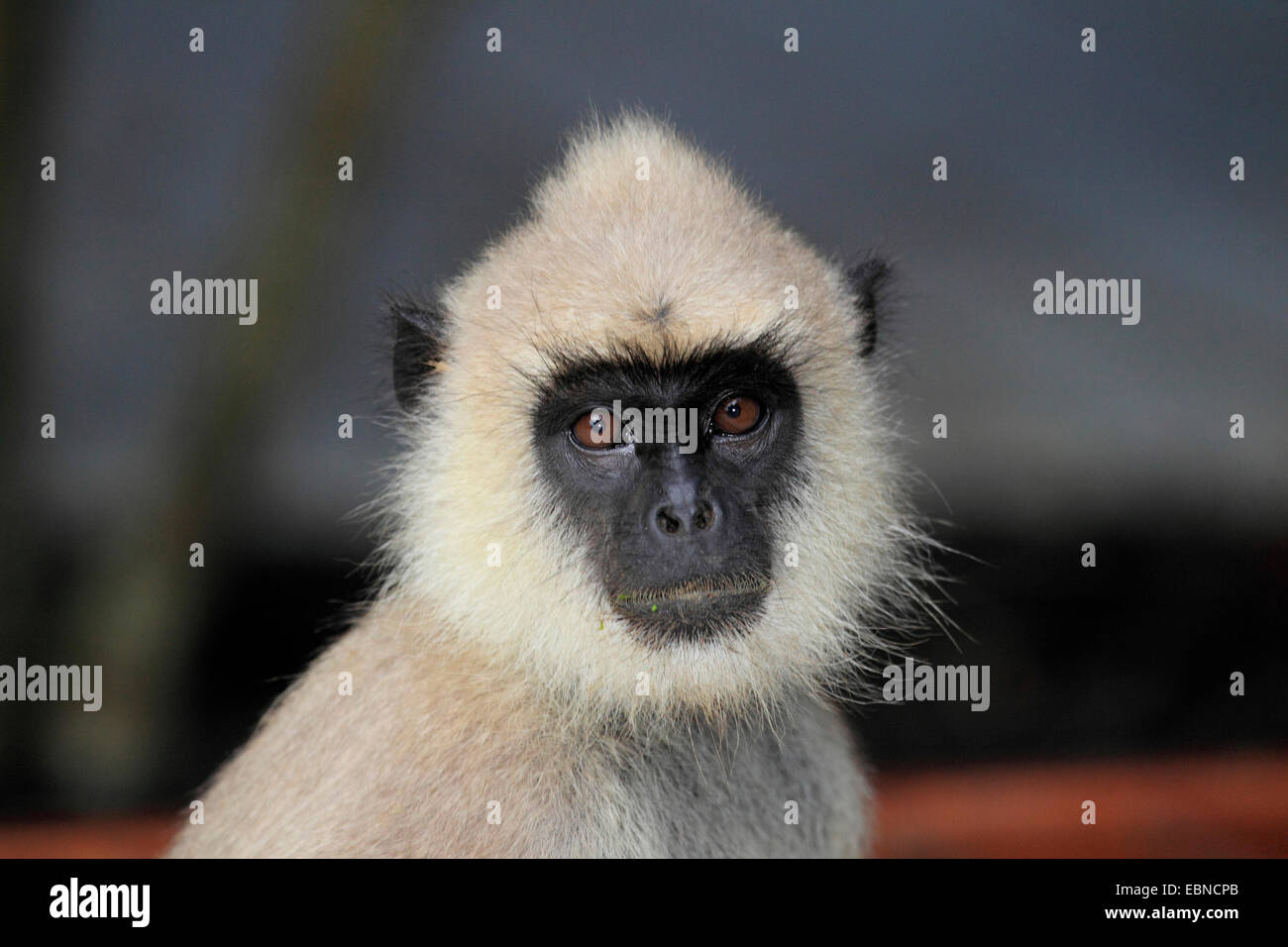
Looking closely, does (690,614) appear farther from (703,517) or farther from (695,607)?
(703,517)

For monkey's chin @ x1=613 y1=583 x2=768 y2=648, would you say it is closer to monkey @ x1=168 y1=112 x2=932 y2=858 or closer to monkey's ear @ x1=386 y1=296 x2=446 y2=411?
monkey @ x1=168 y1=112 x2=932 y2=858

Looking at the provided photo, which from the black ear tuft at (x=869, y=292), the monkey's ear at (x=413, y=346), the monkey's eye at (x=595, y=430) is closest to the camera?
the monkey's eye at (x=595, y=430)

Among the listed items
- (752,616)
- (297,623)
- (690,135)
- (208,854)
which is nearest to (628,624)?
(752,616)

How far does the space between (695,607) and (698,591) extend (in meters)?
0.04

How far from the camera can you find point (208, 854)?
294cm

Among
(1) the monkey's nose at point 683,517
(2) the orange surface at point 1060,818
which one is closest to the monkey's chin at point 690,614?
(1) the monkey's nose at point 683,517

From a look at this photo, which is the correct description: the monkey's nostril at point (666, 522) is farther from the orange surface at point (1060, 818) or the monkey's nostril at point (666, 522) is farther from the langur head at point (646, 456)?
the orange surface at point (1060, 818)

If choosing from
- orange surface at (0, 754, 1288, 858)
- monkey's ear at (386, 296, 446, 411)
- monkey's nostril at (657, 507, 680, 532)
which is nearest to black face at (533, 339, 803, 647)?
monkey's nostril at (657, 507, 680, 532)

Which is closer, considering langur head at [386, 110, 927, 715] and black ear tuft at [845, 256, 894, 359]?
langur head at [386, 110, 927, 715]

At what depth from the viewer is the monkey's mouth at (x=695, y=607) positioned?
2480 millimetres

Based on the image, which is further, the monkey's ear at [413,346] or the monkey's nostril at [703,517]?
the monkey's ear at [413,346]

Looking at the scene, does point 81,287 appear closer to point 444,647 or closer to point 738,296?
point 444,647

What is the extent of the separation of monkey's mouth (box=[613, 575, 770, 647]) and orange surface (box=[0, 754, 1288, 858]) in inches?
68.5

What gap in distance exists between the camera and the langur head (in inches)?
99.3
